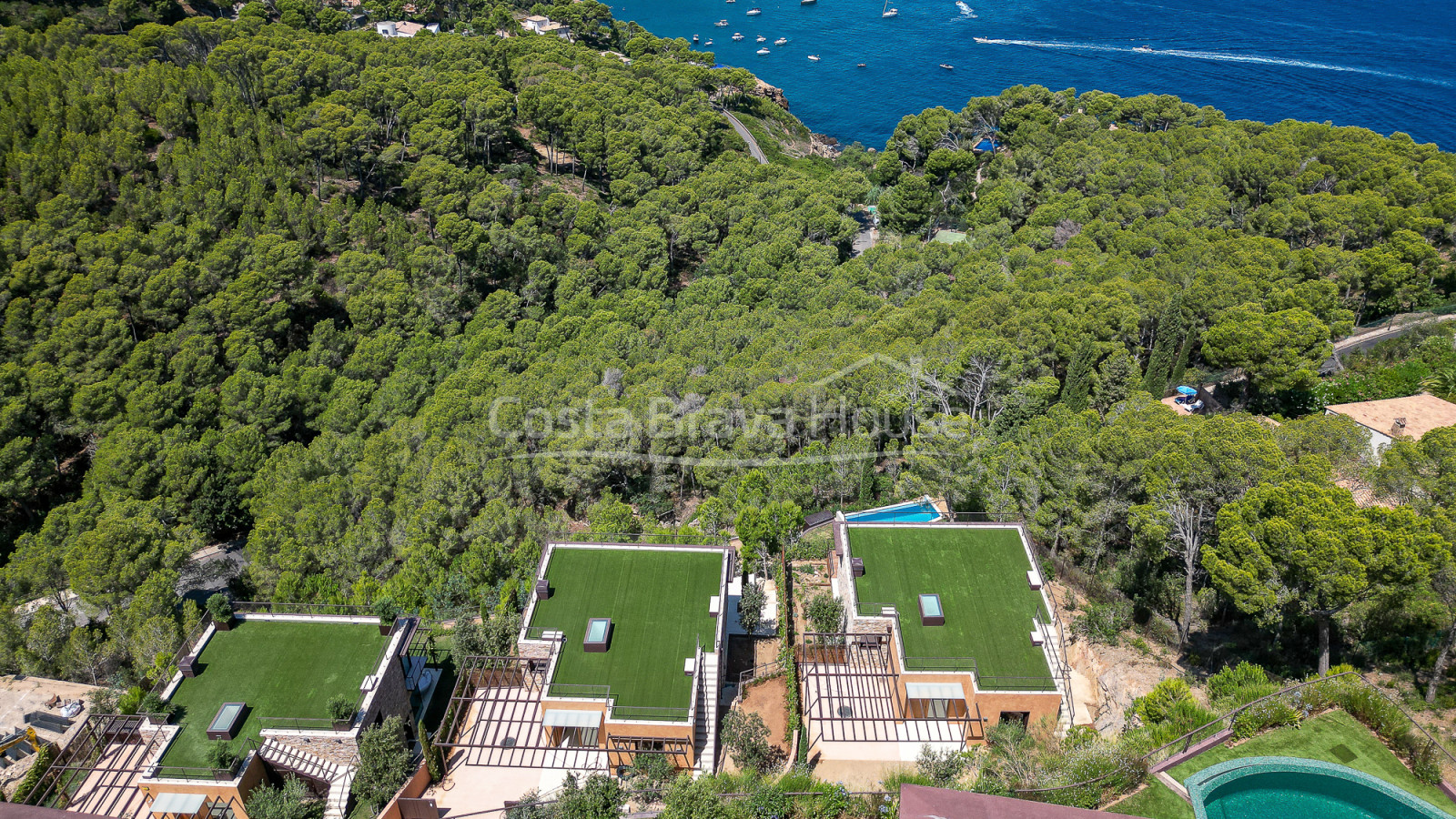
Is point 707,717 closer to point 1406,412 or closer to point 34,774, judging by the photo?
point 34,774

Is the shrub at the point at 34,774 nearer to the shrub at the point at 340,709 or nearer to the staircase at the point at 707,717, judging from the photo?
the shrub at the point at 340,709

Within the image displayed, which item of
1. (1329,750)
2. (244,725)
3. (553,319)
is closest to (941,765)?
→ (1329,750)

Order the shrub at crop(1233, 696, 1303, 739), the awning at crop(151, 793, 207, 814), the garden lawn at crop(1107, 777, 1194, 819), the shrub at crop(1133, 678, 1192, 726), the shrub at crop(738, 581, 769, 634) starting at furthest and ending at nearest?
1. the shrub at crop(738, 581, 769, 634)
2. the shrub at crop(1133, 678, 1192, 726)
3. the awning at crop(151, 793, 207, 814)
4. the shrub at crop(1233, 696, 1303, 739)
5. the garden lawn at crop(1107, 777, 1194, 819)

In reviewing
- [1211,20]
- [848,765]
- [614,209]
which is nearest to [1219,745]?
[848,765]

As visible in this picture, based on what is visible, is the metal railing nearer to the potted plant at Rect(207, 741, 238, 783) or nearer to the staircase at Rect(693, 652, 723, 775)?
the staircase at Rect(693, 652, 723, 775)

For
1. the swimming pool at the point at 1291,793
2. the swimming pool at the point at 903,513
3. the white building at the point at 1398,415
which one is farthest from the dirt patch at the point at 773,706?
the white building at the point at 1398,415

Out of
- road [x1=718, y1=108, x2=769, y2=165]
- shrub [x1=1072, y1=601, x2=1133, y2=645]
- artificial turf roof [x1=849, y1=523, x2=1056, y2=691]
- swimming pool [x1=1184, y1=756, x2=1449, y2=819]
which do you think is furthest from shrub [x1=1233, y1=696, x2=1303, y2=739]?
road [x1=718, y1=108, x2=769, y2=165]
